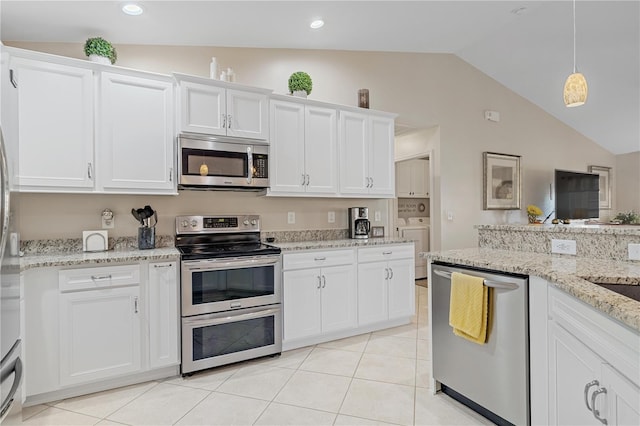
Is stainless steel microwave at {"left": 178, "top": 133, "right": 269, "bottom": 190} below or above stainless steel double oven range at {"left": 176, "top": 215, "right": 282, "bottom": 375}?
above

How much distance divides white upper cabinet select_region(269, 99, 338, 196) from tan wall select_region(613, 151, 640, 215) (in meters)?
7.13

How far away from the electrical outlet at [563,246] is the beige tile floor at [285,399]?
3.50 feet

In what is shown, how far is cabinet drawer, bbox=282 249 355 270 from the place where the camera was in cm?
288

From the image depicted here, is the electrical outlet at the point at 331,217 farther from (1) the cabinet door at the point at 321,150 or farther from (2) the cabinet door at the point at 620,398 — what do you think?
(2) the cabinet door at the point at 620,398

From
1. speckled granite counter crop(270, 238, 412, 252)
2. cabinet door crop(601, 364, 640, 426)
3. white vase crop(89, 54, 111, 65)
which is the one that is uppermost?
white vase crop(89, 54, 111, 65)

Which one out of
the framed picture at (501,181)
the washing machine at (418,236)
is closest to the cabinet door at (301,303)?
the washing machine at (418,236)

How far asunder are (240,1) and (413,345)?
312 centimetres

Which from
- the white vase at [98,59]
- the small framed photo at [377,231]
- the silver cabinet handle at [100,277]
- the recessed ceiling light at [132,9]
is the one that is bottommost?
the silver cabinet handle at [100,277]

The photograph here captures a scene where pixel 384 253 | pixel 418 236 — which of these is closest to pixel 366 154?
pixel 384 253

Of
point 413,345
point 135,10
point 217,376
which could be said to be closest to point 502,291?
point 413,345

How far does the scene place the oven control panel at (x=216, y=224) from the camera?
2956 mm

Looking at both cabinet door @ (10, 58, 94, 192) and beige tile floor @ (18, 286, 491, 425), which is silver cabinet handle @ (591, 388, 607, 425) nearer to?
beige tile floor @ (18, 286, 491, 425)

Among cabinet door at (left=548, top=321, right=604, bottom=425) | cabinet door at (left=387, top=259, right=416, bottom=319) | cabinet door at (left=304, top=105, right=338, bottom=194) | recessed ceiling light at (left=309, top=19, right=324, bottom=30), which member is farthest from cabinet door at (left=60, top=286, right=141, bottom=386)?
recessed ceiling light at (left=309, top=19, right=324, bottom=30)

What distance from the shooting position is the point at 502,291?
1.76 metres
